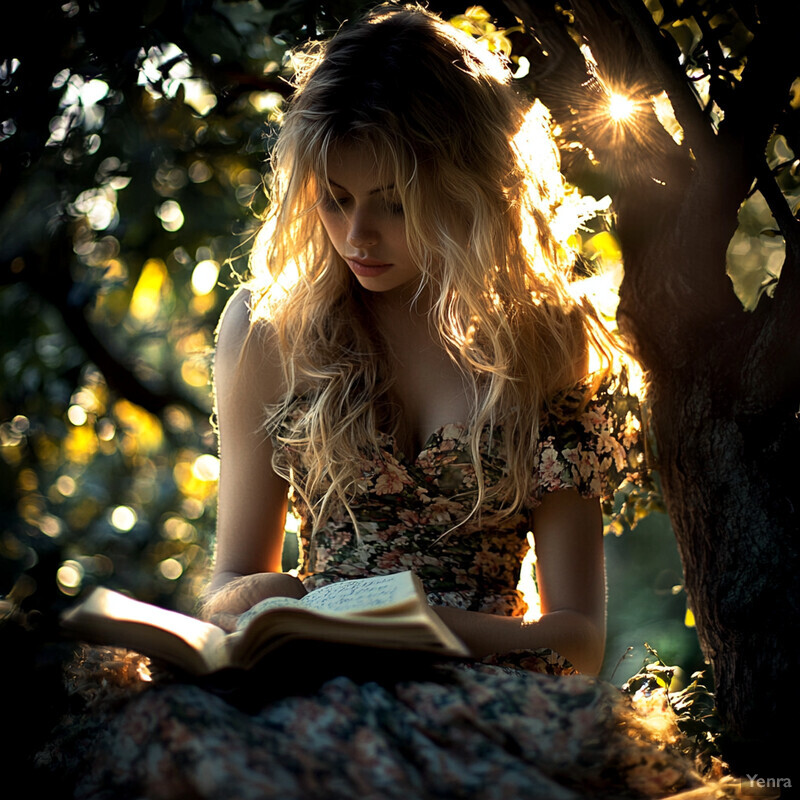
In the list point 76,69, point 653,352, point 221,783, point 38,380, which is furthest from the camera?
point 38,380

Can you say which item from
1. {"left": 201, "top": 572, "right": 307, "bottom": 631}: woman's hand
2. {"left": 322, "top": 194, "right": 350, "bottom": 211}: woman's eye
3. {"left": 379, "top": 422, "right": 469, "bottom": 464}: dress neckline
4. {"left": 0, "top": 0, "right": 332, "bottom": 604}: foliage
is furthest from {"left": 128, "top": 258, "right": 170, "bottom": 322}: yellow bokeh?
{"left": 201, "top": 572, "right": 307, "bottom": 631}: woman's hand

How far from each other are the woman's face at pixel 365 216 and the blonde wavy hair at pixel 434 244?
0.07 ft

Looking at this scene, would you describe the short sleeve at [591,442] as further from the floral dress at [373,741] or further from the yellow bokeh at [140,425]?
the yellow bokeh at [140,425]

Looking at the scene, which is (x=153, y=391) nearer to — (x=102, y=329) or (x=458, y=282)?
(x=102, y=329)

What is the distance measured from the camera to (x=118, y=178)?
212cm

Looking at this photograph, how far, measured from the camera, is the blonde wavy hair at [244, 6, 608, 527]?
1.52 metres

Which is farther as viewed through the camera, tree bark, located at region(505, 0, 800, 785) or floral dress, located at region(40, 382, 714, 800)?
tree bark, located at region(505, 0, 800, 785)

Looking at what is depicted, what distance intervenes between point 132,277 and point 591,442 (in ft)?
4.33

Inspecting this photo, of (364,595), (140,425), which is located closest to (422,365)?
(364,595)

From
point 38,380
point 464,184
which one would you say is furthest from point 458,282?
point 38,380

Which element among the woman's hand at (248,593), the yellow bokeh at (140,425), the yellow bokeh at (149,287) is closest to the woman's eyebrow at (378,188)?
the woman's hand at (248,593)

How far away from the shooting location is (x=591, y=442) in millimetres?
1589

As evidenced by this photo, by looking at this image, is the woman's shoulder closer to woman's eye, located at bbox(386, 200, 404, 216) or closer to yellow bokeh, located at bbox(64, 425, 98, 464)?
woman's eye, located at bbox(386, 200, 404, 216)

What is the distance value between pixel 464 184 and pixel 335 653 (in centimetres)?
89
